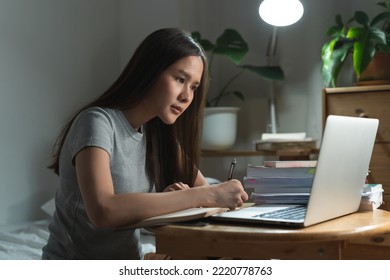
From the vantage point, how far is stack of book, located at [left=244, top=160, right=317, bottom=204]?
118 cm

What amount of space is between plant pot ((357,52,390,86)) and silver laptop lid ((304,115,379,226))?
158 centimetres

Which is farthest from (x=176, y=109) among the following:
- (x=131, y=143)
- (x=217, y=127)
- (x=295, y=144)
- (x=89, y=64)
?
(x=89, y=64)

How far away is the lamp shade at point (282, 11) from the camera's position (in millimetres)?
2568

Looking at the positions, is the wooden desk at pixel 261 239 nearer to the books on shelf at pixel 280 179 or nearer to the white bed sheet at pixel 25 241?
the books on shelf at pixel 280 179

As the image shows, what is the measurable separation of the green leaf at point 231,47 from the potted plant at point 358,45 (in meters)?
0.43

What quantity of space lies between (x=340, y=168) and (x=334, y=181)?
0.09ft

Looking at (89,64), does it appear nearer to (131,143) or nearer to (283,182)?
(131,143)

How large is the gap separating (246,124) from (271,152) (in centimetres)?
53

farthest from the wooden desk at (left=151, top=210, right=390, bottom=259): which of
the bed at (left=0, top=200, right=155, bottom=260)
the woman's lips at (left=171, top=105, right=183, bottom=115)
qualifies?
the bed at (left=0, top=200, right=155, bottom=260)

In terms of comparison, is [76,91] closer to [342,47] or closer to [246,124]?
[246,124]

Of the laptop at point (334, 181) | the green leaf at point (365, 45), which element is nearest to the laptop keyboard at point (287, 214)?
the laptop at point (334, 181)

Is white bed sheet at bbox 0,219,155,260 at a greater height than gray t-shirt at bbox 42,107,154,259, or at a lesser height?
lesser

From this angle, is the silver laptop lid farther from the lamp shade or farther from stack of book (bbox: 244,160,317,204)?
the lamp shade
